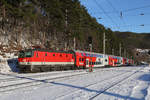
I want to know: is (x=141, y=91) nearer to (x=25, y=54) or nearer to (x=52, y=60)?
(x=25, y=54)

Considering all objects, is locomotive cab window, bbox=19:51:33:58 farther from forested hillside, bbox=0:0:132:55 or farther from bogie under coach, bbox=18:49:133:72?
forested hillside, bbox=0:0:132:55

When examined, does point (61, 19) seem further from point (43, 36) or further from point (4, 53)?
point (4, 53)

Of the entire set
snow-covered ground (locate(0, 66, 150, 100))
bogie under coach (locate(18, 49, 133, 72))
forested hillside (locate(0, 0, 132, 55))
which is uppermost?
forested hillside (locate(0, 0, 132, 55))

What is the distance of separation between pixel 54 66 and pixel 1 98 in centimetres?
1832

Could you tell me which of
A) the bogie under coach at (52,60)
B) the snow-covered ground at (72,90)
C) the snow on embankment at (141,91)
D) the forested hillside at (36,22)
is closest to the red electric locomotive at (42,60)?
the bogie under coach at (52,60)

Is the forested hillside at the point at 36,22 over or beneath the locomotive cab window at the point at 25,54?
over

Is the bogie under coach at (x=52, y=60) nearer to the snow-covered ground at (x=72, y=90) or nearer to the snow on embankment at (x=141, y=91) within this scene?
the snow-covered ground at (x=72, y=90)

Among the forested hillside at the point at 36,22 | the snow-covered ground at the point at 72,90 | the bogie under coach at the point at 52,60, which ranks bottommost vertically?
the snow-covered ground at the point at 72,90

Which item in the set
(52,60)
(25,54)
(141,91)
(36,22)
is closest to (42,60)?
(52,60)

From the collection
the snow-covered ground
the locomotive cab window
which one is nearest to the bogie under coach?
the locomotive cab window

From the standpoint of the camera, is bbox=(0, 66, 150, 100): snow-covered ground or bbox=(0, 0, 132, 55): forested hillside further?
bbox=(0, 0, 132, 55): forested hillside

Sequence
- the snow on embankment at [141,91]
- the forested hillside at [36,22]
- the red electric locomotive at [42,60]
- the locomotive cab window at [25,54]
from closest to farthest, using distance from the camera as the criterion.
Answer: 1. the snow on embankment at [141,91]
2. the red electric locomotive at [42,60]
3. the locomotive cab window at [25,54]
4. the forested hillside at [36,22]

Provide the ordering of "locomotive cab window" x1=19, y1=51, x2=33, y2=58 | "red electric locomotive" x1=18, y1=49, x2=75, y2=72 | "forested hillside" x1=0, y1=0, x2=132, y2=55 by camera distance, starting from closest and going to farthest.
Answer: "red electric locomotive" x1=18, y1=49, x2=75, y2=72, "locomotive cab window" x1=19, y1=51, x2=33, y2=58, "forested hillside" x1=0, y1=0, x2=132, y2=55

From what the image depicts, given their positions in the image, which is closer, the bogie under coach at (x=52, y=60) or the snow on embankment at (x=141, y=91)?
the snow on embankment at (x=141, y=91)
